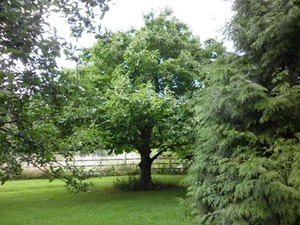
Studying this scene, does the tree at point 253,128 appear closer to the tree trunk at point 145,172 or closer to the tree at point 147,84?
the tree at point 147,84

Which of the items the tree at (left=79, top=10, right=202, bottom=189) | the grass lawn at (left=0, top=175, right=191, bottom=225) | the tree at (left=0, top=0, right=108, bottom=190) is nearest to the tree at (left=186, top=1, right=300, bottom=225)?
the grass lawn at (left=0, top=175, right=191, bottom=225)

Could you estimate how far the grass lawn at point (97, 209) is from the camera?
708cm

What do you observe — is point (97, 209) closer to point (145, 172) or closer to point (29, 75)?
point (145, 172)

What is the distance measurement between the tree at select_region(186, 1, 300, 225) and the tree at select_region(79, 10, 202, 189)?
4.01 m

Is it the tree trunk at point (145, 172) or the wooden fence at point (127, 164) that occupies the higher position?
the wooden fence at point (127, 164)

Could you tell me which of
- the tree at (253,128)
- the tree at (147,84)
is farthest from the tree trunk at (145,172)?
the tree at (253,128)

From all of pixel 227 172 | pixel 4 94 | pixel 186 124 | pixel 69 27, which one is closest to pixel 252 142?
pixel 227 172

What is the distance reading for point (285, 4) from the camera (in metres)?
4.34

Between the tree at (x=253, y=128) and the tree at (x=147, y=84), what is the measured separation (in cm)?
401

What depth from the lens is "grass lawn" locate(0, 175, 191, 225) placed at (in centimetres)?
708

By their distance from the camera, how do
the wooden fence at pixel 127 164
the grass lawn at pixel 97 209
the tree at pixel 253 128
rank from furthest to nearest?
the wooden fence at pixel 127 164
the grass lawn at pixel 97 209
the tree at pixel 253 128

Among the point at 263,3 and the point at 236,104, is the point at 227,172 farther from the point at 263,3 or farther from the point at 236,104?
the point at 263,3

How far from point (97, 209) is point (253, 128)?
532 cm

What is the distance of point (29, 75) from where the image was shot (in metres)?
1.65
